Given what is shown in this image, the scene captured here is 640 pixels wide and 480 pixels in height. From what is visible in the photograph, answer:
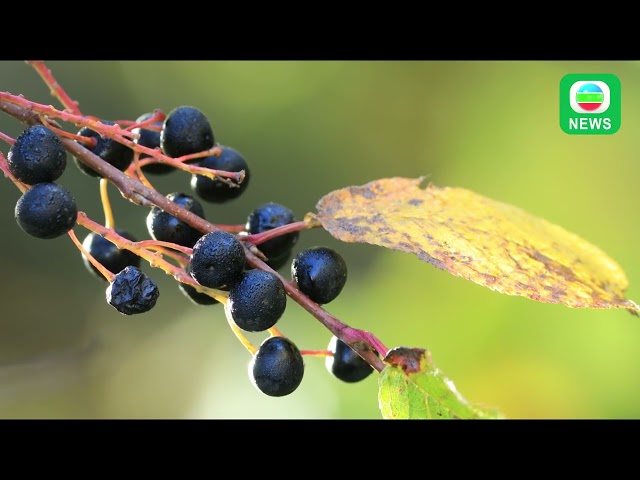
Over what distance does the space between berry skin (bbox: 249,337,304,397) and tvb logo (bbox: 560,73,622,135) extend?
172cm

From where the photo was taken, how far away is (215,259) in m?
0.92

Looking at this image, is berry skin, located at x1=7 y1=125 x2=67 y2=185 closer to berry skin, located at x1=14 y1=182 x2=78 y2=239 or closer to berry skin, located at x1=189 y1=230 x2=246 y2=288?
berry skin, located at x1=14 y1=182 x2=78 y2=239

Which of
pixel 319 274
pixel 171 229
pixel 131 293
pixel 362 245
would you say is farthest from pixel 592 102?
pixel 131 293

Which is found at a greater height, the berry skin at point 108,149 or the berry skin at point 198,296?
the berry skin at point 108,149

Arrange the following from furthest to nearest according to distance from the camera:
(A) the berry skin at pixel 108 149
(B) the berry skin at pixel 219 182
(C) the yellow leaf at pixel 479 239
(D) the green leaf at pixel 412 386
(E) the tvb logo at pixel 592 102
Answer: (E) the tvb logo at pixel 592 102 < (B) the berry skin at pixel 219 182 < (A) the berry skin at pixel 108 149 < (C) the yellow leaf at pixel 479 239 < (D) the green leaf at pixel 412 386

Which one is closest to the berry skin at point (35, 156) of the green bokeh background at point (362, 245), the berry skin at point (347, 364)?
the berry skin at point (347, 364)

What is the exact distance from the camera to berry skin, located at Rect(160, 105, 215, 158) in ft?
3.86

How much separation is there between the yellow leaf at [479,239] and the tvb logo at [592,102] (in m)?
1.25

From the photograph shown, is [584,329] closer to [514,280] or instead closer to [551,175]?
[551,175]

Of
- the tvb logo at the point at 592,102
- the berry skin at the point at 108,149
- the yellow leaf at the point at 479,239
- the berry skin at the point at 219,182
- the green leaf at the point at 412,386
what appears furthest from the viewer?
the tvb logo at the point at 592,102

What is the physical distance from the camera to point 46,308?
9.96 feet

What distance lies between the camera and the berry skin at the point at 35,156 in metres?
0.96

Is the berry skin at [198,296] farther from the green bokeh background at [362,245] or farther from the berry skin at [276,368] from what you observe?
→ the green bokeh background at [362,245]

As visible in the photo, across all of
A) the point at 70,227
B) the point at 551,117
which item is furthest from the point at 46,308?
the point at 551,117
